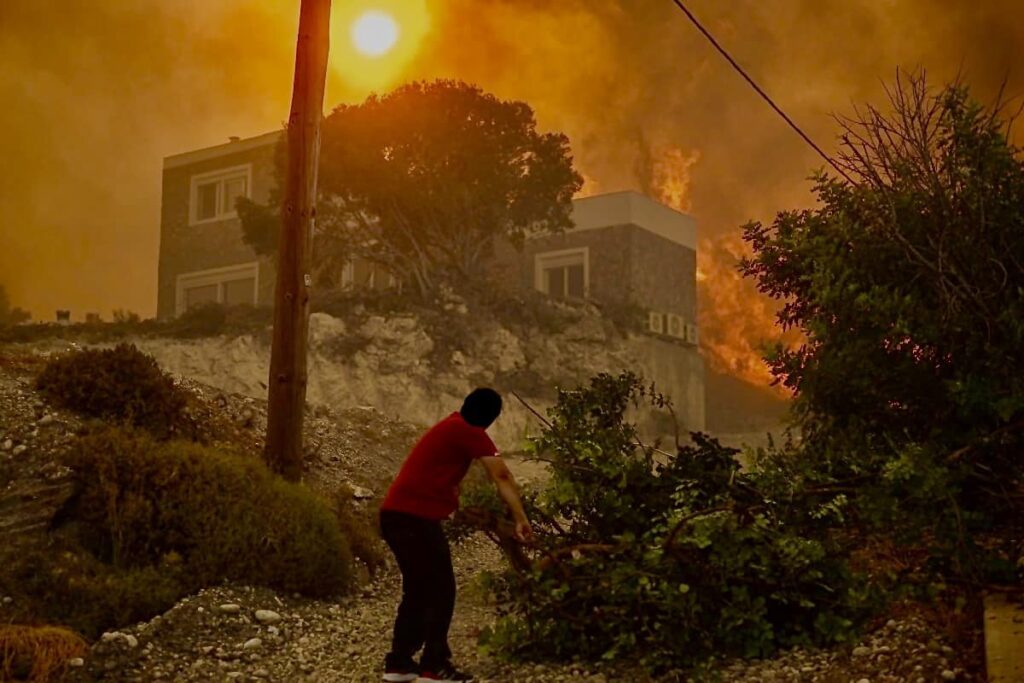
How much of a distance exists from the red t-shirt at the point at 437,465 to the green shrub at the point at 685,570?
1.14m

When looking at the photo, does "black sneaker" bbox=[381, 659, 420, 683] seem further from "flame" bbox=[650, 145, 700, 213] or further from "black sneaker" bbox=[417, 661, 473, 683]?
"flame" bbox=[650, 145, 700, 213]

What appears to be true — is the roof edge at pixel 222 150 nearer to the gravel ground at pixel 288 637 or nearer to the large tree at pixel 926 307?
the gravel ground at pixel 288 637

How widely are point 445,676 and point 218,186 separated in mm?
31791

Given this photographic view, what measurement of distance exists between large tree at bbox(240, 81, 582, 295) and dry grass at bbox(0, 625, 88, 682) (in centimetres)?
2323

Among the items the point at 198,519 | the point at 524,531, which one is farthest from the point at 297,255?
the point at 524,531

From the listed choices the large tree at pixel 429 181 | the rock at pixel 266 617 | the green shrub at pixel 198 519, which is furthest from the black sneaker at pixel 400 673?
the large tree at pixel 429 181

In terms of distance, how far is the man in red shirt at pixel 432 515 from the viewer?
6.88 meters

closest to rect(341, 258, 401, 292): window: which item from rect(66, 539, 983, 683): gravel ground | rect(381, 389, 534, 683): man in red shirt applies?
rect(66, 539, 983, 683): gravel ground

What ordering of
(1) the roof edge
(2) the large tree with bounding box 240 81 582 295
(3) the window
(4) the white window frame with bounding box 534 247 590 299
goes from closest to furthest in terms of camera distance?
(2) the large tree with bounding box 240 81 582 295 < (3) the window < (1) the roof edge < (4) the white window frame with bounding box 534 247 590 299

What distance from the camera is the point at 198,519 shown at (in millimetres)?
10281

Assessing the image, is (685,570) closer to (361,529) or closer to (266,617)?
(266,617)

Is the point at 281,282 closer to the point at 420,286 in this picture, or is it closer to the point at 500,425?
the point at 500,425

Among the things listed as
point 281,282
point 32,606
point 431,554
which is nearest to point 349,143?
point 281,282

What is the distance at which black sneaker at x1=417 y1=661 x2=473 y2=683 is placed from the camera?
7023mm
